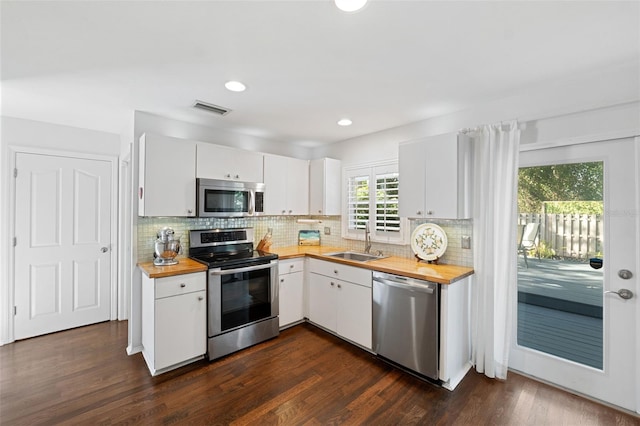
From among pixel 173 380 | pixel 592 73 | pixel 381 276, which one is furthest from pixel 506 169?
pixel 173 380

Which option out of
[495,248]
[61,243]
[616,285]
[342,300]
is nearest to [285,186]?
[342,300]

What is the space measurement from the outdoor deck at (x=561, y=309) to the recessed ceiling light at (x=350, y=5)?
8.04 ft

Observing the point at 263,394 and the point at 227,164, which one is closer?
the point at 263,394

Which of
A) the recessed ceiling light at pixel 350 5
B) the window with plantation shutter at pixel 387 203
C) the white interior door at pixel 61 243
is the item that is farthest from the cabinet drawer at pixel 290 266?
the recessed ceiling light at pixel 350 5

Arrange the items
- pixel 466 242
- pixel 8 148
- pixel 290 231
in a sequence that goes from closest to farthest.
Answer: pixel 466 242
pixel 8 148
pixel 290 231

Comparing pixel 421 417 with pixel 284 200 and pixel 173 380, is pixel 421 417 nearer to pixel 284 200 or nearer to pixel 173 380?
pixel 173 380

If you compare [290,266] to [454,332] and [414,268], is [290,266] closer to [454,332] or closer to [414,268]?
[414,268]

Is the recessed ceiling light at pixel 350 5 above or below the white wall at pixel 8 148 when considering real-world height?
above

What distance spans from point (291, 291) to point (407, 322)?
146 centimetres

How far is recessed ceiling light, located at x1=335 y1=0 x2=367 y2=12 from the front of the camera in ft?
4.40

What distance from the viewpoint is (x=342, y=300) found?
3.08m

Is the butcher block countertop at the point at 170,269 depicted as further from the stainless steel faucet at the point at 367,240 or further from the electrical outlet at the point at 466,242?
the electrical outlet at the point at 466,242

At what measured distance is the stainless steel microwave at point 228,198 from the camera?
2969 millimetres

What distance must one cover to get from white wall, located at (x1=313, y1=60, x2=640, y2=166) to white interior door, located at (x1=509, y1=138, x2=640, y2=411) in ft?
0.53
